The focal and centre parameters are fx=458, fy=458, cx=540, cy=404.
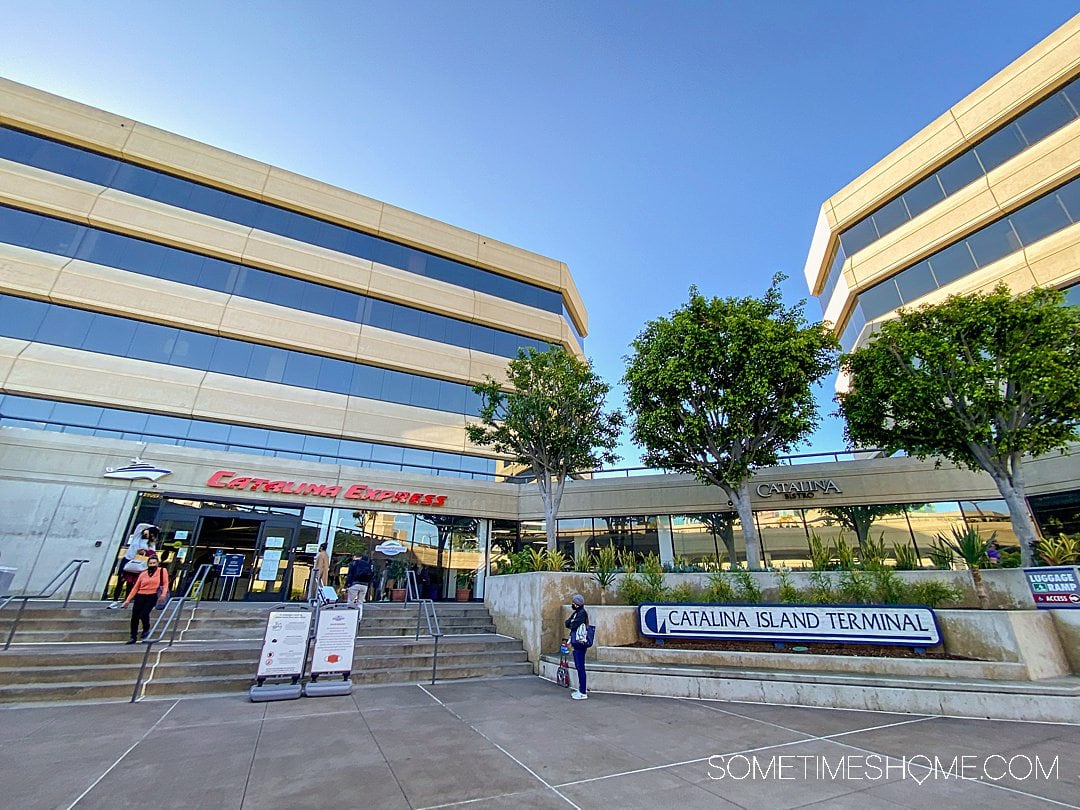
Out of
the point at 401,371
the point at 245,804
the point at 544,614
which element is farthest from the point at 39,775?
the point at 401,371

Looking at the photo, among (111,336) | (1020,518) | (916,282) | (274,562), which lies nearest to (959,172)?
(916,282)

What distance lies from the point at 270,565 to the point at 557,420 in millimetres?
11707

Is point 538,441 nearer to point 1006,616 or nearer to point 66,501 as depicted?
point 1006,616

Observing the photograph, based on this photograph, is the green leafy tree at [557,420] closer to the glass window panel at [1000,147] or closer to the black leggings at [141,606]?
the black leggings at [141,606]

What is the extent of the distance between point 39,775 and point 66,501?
47.3 ft

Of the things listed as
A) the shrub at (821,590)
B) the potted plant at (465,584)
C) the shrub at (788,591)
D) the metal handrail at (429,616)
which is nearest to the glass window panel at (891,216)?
the shrub at (821,590)

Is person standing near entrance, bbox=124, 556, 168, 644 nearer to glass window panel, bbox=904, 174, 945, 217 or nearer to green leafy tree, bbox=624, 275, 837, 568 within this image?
green leafy tree, bbox=624, 275, 837, 568

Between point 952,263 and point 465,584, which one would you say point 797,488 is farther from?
point 465,584

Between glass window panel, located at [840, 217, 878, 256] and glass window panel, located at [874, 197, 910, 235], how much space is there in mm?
313

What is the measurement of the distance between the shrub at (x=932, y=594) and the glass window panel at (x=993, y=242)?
50.8ft

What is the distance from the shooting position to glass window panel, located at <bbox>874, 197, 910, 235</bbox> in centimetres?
2170

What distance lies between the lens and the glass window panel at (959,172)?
19375mm

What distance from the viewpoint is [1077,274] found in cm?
1562

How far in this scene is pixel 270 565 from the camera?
16.7 meters
